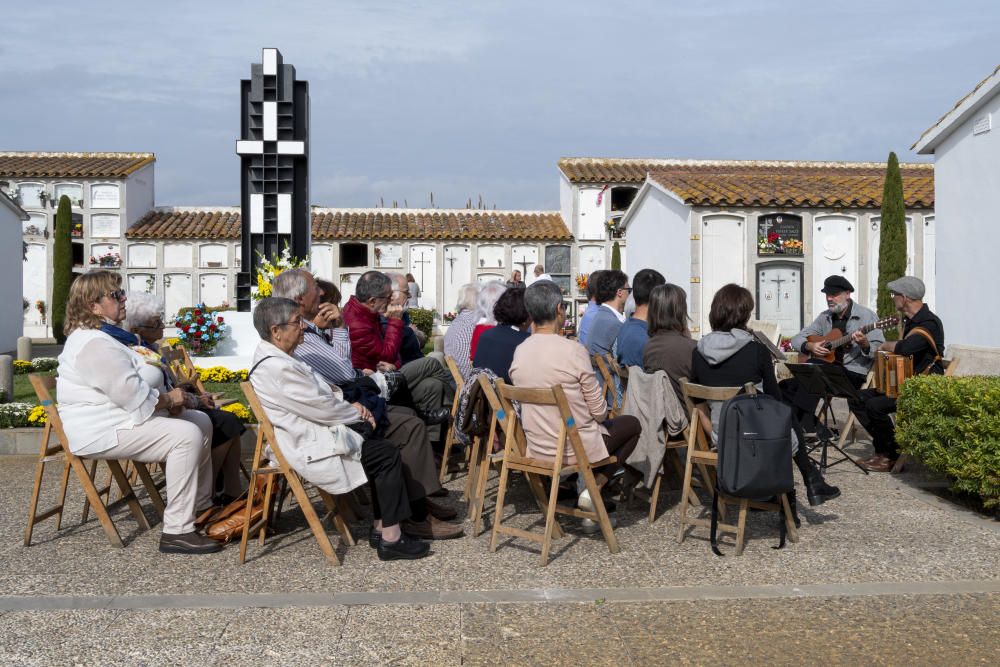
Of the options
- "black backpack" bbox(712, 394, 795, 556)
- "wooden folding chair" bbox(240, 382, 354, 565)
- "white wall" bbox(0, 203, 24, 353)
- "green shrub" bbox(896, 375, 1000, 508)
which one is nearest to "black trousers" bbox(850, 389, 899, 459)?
"green shrub" bbox(896, 375, 1000, 508)

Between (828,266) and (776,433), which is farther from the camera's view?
(828,266)

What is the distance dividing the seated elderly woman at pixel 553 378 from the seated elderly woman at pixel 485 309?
58.4 inches

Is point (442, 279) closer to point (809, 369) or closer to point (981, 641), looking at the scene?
point (809, 369)

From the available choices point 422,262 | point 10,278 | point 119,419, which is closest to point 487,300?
point 119,419

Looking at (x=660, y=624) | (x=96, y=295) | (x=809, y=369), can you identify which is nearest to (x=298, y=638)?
(x=660, y=624)

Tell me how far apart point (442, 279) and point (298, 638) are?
28217 mm

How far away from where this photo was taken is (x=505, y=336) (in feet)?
18.3

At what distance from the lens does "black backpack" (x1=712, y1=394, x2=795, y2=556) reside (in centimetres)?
454

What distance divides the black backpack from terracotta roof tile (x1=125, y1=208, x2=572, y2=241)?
89.7 feet

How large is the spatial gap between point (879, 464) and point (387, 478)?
167 inches

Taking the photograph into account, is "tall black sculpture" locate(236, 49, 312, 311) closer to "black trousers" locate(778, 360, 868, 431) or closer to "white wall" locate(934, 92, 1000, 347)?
"white wall" locate(934, 92, 1000, 347)

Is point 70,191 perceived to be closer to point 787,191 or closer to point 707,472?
point 787,191

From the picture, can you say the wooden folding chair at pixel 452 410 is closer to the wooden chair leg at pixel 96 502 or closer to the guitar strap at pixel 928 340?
the wooden chair leg at pixel 96 502

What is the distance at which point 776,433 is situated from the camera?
455cm
